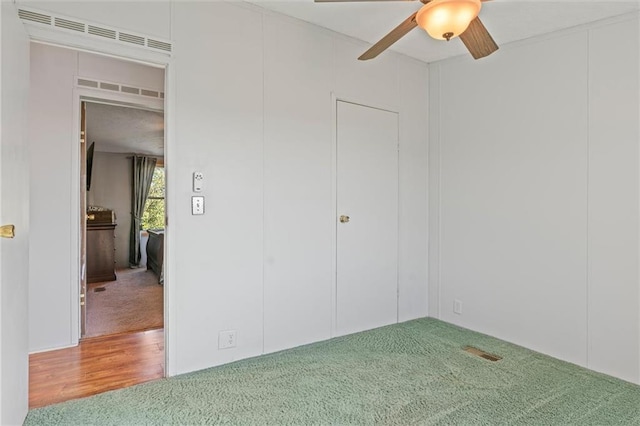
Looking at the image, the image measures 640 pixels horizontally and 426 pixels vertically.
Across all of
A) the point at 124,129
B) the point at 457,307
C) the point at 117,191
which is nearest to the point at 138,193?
the point at 117,191

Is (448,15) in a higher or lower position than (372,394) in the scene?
higher

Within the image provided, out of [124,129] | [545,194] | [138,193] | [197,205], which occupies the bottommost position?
[197,205]

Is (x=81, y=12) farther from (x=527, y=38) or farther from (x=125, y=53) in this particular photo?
(x=527, y=38)

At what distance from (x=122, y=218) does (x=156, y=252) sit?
2.09m

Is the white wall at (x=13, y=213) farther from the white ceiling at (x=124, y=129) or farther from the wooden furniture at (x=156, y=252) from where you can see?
the wooden furniture at (x=156, y=252)

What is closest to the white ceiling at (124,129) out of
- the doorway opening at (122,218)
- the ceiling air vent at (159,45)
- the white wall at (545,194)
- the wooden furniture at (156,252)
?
the doorway opening at (122,218)

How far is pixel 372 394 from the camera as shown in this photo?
2363 mm

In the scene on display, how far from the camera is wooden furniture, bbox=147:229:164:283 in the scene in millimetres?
6102

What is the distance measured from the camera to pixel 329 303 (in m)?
3.32

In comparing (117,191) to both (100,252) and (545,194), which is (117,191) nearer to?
(100,252)

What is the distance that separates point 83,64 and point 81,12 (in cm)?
114

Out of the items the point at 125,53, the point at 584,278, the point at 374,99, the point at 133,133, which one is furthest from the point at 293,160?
the point at 133,133

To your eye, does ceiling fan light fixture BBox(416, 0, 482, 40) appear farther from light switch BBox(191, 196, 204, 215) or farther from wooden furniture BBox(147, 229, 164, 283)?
wooden furniture BBox(147, 229, 164, 283)

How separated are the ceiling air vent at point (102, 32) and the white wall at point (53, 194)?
1152 mm
